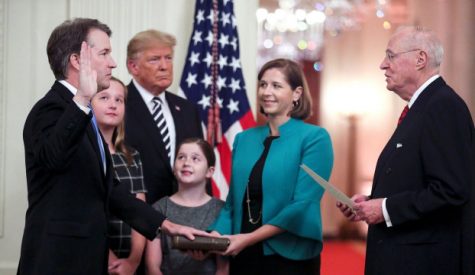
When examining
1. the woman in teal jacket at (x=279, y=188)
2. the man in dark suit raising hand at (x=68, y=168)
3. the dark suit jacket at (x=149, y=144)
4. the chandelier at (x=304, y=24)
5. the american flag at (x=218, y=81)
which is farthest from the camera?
the chandelier at (x=304, y=24)

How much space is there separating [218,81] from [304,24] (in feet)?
22.3

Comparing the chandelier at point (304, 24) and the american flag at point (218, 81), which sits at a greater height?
the chandelier at point (304, 24)

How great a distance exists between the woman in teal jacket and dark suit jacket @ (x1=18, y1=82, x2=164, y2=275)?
95 centimetres

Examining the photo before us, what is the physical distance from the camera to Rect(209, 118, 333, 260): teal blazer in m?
3.58

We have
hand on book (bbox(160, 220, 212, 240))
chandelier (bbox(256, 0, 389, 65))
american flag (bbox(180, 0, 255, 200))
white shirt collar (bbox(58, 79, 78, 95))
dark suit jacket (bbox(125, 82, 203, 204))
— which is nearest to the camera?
white shirt collar (bbox(58, 79, 78, 95))

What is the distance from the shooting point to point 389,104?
39.3 ft

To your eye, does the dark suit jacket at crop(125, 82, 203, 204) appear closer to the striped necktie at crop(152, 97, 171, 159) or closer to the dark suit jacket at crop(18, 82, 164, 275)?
the striped necktie at crop(152, 97, 171, 159)

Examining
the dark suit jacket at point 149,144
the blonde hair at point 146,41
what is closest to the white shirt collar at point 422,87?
the dark suit jacket at point 149,144

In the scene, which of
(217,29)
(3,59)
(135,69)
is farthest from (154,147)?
(3,59)

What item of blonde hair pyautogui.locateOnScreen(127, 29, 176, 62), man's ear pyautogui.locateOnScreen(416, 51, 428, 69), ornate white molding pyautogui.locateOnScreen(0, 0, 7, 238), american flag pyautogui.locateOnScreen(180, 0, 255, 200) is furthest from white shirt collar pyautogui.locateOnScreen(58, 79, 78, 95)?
ornate white molding pyautogui.locateOnScreen(0, 0, 7, 238)

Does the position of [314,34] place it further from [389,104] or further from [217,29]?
[217,29]

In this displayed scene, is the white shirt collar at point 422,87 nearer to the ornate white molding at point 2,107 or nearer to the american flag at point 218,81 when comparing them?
the american flag at point 218,81

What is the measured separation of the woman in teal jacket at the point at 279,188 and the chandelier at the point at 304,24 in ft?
26.2

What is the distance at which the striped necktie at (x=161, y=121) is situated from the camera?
4.43 meters
